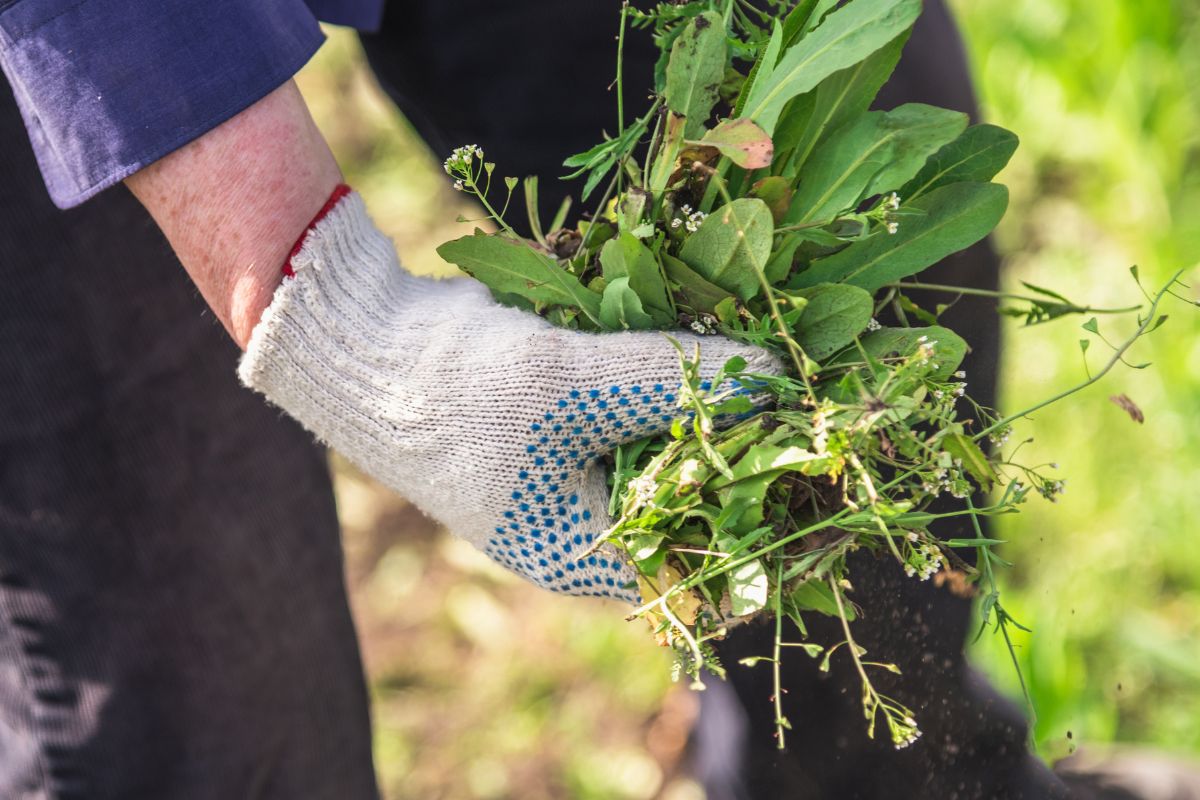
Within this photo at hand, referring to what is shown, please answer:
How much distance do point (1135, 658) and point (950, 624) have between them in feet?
2.84

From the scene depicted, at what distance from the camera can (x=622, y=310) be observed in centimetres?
85

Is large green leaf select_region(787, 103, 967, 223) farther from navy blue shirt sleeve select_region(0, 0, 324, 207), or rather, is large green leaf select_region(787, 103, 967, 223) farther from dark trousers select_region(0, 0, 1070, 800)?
navy blue shirt sleeve select_region(0, 0, 324, 207)

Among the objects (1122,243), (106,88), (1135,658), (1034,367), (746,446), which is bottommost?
(1135,658)

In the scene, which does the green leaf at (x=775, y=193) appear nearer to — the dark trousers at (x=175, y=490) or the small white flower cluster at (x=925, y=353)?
the small white flower cluster at (x=925, y=353)

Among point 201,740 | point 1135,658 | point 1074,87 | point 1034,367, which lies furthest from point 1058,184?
point 201,740

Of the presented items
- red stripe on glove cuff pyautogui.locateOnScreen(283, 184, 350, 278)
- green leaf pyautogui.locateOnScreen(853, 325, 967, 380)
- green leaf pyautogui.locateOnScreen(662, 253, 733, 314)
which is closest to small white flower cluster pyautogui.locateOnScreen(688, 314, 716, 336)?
green leaf pyautogui.locateOnScreen(662, 253, 733, 314)

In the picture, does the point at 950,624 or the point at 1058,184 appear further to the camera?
the point at 1058,184

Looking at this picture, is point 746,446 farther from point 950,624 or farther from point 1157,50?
point 1157,50

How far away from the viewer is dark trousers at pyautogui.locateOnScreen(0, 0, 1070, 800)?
1155mm

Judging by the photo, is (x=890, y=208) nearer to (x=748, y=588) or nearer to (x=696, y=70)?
(x=696, y=70)

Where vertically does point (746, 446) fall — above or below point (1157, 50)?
above

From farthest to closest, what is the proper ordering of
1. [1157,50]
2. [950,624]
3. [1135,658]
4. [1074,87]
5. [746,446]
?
[1074,87]
[1157,50]
[1135,658]
[950,624]
[746,446]

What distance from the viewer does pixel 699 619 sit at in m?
0.81

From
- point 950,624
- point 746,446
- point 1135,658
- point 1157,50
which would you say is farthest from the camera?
point 1157,50
